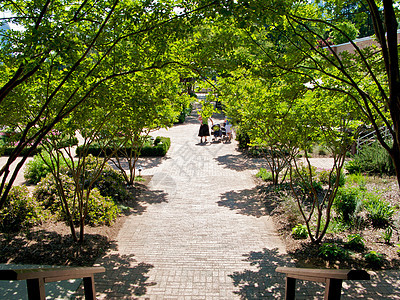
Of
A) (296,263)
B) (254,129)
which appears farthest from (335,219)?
(254,129)

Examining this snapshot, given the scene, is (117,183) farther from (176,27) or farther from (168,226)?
(176,27)

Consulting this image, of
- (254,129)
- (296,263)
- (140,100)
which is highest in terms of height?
(140,100)

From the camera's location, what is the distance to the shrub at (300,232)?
315 inches

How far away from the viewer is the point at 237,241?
7.97 meters

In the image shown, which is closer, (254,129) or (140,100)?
(140,100)

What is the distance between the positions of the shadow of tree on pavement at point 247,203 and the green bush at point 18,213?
17.4ft

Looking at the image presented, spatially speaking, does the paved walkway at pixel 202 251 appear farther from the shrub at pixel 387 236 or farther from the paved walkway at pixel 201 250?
the shrub at pixel 387 236

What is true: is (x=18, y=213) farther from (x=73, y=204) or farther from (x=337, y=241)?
A: (x=337, y=241)

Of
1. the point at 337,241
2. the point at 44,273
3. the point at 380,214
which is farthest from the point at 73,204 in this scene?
the point at 380,214

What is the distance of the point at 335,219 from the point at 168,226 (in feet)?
14.4

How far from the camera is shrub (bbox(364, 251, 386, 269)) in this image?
259 inches

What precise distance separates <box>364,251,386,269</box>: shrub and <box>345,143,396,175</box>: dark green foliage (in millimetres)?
6748

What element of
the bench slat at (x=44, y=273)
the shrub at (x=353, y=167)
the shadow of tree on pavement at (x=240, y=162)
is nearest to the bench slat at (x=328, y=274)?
the bench slat at (x=44, y=273)

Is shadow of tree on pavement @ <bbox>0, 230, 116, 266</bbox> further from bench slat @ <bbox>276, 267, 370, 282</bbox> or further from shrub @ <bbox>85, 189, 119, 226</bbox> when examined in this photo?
bench slat @ <bbox>276, 267, 370, 282</bbox>
